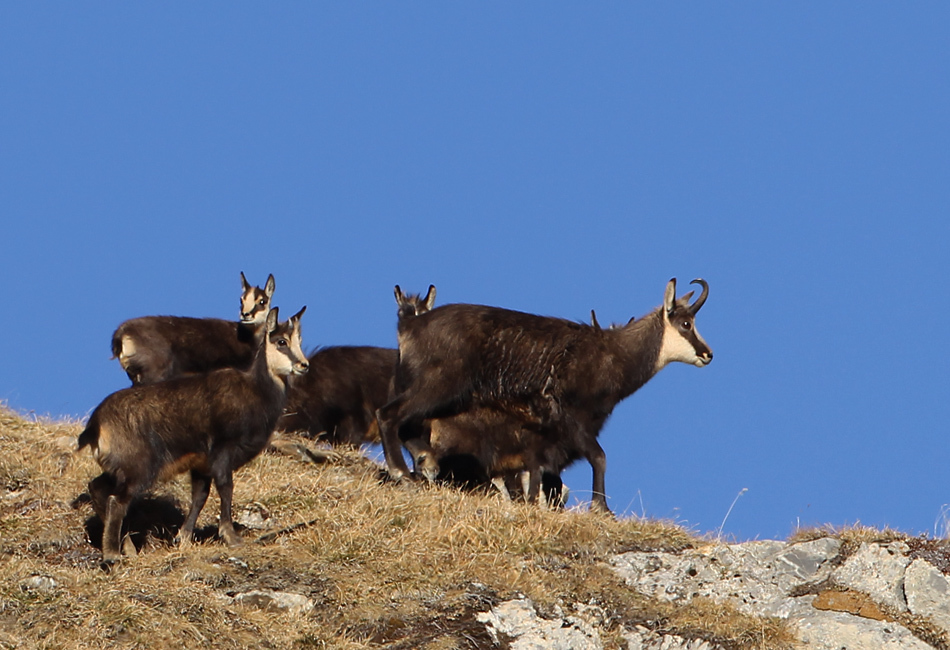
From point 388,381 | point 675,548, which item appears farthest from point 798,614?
point 388,381

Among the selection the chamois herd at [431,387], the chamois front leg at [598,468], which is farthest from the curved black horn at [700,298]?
the chamois front leg at [598,468]

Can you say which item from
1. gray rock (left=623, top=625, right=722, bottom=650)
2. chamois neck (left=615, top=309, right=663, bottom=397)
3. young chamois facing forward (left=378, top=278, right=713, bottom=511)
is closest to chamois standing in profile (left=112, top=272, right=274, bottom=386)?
young chamois facing forward (left=378, top=278, right=713, bottom=511)

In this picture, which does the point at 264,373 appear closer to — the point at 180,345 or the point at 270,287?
the point at 180,345

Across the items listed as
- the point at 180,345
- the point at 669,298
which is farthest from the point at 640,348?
the point at 180,345

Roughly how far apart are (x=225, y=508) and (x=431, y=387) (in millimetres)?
3230

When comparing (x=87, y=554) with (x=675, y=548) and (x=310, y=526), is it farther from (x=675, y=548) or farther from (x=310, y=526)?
(x=675, y=548)

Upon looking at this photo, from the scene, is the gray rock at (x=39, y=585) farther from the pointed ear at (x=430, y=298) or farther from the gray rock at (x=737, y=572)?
the pointed ear at (x=430, y=298)

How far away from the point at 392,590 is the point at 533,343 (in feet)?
14.7

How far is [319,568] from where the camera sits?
9.55 metres

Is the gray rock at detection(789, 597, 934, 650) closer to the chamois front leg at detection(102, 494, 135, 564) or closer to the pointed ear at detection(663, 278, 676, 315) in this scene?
the chamois front leg at detection(102, 494, 135, 564)

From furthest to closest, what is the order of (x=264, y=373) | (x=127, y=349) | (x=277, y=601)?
(x=127, y=349), (x=264, y=373), (x=277, y=601)

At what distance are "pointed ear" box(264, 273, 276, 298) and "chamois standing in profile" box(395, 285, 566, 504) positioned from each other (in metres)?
3.52

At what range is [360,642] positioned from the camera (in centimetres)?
860

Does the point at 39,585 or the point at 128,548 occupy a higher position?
the point at 128,548
